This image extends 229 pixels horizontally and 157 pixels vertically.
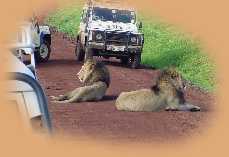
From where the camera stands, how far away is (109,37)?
74.2 feet

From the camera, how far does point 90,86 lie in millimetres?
14789

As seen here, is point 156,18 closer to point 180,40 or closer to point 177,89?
point 180,40

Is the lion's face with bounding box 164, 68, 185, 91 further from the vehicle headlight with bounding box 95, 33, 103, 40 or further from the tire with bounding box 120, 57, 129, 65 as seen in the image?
the tire with bounding box 120, 57, 129, 65

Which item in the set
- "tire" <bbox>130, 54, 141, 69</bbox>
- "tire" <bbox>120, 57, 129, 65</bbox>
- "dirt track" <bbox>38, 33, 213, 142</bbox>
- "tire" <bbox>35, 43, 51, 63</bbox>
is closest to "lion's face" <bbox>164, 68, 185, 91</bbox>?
"dirt track" <bbox>38, 33, 213, 142</bbox>

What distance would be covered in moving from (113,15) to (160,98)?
32.6 ft

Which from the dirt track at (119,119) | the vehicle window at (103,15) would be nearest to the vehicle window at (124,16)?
the vehicle window at (103,15)

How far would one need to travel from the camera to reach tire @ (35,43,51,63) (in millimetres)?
22469

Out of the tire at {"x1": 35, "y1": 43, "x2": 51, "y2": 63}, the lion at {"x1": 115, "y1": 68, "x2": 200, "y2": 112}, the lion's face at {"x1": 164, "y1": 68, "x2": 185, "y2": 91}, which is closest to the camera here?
the lion at {"x1": 115, "y1": 68, "x2": 200, "y2": 112}

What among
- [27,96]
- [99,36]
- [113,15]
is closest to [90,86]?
[99,36]

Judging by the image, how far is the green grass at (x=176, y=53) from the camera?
69.1 ft

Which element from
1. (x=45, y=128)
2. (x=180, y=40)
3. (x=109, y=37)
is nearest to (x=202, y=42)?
(x=180, y=40)

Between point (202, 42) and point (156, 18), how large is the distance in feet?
33.9

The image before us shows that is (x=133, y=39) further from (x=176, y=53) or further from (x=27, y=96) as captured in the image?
(x=27, y=96)

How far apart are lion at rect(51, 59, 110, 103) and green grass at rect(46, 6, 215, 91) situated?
407 centimetres
